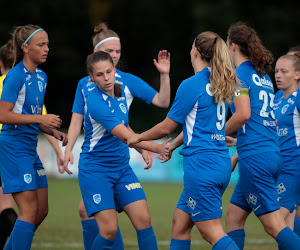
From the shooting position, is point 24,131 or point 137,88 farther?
point 137,88

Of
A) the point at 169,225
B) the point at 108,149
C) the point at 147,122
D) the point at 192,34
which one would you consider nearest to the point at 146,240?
the point at 108,149

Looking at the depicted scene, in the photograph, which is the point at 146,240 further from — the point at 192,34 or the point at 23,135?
the point at 192,34

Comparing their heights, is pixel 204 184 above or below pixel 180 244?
above

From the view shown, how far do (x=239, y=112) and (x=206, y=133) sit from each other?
0.43 meters

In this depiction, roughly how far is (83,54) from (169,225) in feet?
58.8

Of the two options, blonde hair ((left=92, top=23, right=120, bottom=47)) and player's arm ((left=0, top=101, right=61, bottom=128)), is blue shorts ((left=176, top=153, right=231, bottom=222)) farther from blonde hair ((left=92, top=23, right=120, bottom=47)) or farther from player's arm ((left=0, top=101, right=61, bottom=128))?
blonde hair ((left=92, top=23, right=120, bottom=47))

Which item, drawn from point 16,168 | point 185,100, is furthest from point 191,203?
point 16,168

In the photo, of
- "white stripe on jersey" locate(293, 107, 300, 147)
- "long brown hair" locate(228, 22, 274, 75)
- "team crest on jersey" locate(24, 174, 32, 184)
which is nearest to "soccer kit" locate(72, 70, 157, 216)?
"team crest on jersey" locate(24, 174, 32, 184)

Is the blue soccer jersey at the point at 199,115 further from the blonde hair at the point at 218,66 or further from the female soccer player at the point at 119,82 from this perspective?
the female soccer player at the point at 119,82

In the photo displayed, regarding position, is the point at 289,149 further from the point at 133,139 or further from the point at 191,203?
the point at 133,139

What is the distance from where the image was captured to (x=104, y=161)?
5.41 m

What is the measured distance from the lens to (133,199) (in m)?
5.38

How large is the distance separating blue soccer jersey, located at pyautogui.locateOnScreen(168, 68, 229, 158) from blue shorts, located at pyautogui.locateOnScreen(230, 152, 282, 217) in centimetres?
52

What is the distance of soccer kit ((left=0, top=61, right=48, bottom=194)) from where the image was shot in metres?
5.50
